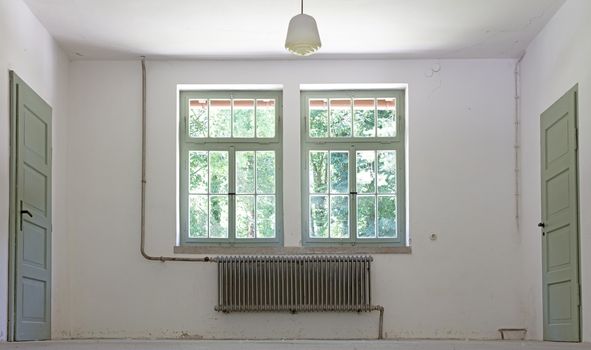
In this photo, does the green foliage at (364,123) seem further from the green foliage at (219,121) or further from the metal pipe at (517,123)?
the metal pipe at (517,123)

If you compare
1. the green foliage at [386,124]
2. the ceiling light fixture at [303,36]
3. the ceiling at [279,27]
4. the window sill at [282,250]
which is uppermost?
the ceiling at [279,27]

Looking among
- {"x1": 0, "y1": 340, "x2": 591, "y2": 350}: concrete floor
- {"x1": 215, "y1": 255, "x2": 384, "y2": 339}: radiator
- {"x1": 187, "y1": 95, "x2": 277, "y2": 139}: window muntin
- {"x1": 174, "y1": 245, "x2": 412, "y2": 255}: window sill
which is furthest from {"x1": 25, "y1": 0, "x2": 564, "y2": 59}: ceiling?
{"x1": 0, "y1": 340, "x2": 591, "y2": 350}: concrete floor

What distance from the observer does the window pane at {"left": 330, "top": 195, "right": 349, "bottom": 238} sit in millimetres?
9562

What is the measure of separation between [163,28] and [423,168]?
2755 millimetres

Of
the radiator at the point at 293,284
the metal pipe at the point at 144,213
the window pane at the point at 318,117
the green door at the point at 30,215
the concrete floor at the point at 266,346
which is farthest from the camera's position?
the window pane at the point at 318,117

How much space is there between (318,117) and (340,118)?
0.21 meters

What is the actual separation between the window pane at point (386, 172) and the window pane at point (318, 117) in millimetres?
591

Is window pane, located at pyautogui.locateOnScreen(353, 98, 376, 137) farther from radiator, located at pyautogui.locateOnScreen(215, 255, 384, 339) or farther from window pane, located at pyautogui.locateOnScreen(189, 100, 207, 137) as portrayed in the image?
window pane, located at pyautogui.locateOnScreen(189, 100, 207, 137)

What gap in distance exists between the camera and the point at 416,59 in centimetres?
954

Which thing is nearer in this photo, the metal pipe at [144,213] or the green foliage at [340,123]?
the metal pipe at [144,213]

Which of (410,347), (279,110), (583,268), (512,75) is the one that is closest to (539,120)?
(512,75)

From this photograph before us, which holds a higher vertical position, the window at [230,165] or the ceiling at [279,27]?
the ceiling at [279,27]

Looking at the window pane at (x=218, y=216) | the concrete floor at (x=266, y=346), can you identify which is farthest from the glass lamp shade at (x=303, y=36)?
the concrete floor at (x=266, y=346)

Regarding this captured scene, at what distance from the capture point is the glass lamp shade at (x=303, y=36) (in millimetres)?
6801
